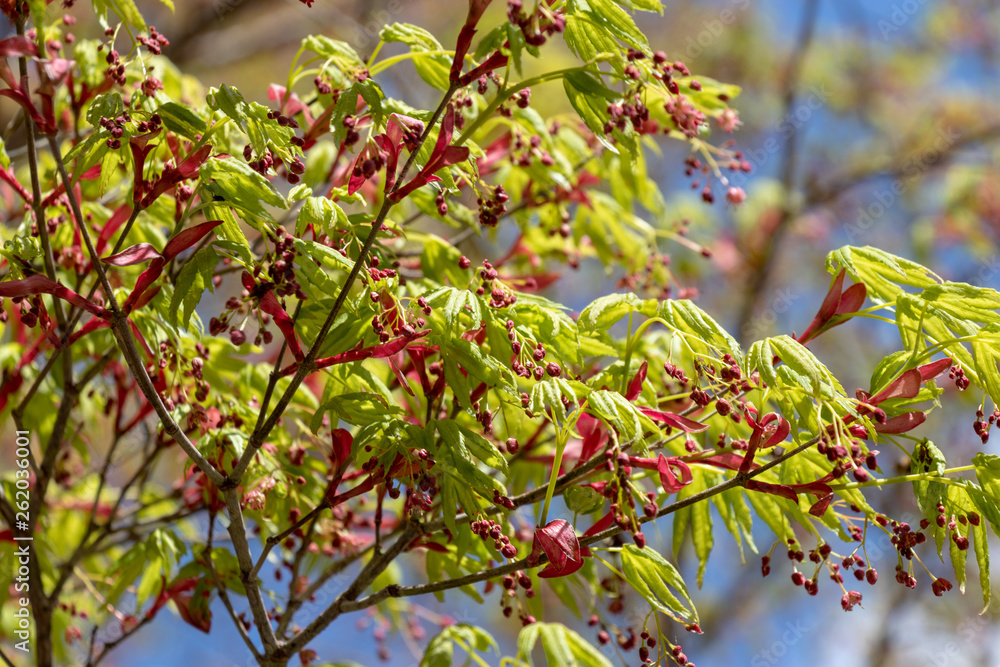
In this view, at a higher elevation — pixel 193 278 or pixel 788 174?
pixel 788 174

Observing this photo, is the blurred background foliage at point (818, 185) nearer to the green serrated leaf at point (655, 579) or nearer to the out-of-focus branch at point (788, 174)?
the out-of-focus branch at point (788, 174)

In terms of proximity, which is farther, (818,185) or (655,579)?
(818,185)

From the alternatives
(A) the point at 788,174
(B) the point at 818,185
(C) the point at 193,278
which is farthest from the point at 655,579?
(B) the point at 818,185

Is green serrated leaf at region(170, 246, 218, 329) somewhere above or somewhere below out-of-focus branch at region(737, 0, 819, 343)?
below

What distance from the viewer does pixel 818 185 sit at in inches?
210

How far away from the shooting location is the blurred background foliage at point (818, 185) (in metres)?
5.46

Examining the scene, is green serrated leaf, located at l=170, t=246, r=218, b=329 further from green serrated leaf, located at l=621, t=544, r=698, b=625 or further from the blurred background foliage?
the blurred background foliage

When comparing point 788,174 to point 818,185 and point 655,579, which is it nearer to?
point 818,185

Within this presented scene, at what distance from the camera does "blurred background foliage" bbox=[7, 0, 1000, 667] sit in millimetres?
5461

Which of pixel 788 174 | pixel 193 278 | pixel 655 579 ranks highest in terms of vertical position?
pixel 788 174

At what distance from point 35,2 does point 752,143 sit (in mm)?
7484

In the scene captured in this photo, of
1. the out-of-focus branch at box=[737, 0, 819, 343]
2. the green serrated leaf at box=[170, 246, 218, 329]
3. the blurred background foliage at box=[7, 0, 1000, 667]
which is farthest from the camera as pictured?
the blurred background foliage at box=[7, 0, 1000, 667]

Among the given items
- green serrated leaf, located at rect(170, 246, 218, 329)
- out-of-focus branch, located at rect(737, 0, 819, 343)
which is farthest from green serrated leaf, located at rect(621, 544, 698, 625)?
out-of-focus branch, located at rect(737, 0, 819, 343)

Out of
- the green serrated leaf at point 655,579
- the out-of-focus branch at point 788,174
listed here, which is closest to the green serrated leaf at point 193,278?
the green serrated leaf at point 655,579
